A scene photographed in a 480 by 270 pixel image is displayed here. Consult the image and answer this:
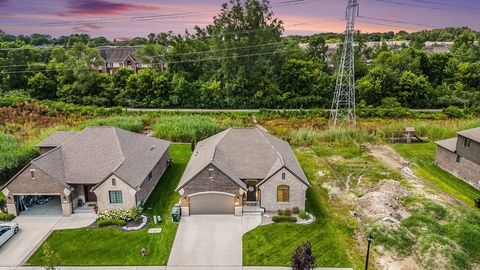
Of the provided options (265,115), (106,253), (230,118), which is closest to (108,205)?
(106,253)

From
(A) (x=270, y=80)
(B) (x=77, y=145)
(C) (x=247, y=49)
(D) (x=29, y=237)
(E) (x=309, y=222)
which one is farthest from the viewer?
(A) (x=270, y=80)

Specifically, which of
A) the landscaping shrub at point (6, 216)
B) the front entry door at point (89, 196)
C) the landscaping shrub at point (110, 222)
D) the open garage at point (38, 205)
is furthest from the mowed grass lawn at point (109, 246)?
the landscaping shrub at point (6, 216)

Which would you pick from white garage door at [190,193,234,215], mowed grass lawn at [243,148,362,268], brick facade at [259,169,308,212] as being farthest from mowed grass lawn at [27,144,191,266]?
brick facade at [259,169,308,212]

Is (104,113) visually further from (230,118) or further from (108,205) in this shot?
(108,205)

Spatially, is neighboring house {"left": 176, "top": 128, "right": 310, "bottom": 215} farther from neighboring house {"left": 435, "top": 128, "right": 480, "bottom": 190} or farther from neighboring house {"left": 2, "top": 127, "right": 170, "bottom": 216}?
neighboring house {"left": 435, "top": 128, "right": 480, "bottom": 190}

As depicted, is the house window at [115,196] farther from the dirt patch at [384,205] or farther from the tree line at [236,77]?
the tree line at [236,77]

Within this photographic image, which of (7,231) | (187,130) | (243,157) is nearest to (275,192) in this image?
(243,157)
